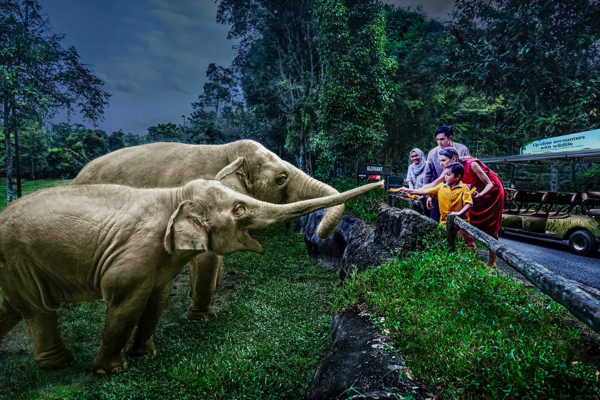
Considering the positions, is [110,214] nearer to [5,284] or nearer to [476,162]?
[5,284]

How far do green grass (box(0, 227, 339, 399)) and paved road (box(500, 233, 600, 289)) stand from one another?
127 inches

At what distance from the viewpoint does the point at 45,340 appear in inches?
118

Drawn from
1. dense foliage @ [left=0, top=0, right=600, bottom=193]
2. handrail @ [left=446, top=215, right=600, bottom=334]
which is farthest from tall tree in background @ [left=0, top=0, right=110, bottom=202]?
handrail @ [left=446, top=215, right=600, bottom=334]

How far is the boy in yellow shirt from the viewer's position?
4227 mm

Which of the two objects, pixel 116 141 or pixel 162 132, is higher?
pixel 162 132

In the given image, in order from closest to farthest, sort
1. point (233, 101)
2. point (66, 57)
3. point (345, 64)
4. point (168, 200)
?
point (168, 200) → point (66, 57) → point (345, 64) → point (233, 101)

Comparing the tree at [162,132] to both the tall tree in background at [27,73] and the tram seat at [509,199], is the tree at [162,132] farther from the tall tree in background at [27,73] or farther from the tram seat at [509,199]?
the tram seat at [509,199]

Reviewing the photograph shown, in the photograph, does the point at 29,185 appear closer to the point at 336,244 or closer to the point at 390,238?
the point at 336,244

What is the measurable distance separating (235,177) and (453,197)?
2.72 m

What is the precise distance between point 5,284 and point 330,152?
1239 cm

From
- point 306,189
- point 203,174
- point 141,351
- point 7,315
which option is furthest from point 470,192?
point 7,315

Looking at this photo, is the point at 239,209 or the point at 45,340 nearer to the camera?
the point at 239,209

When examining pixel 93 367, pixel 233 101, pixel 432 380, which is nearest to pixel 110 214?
pixel 93 367

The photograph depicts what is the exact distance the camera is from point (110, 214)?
2.89 meters
